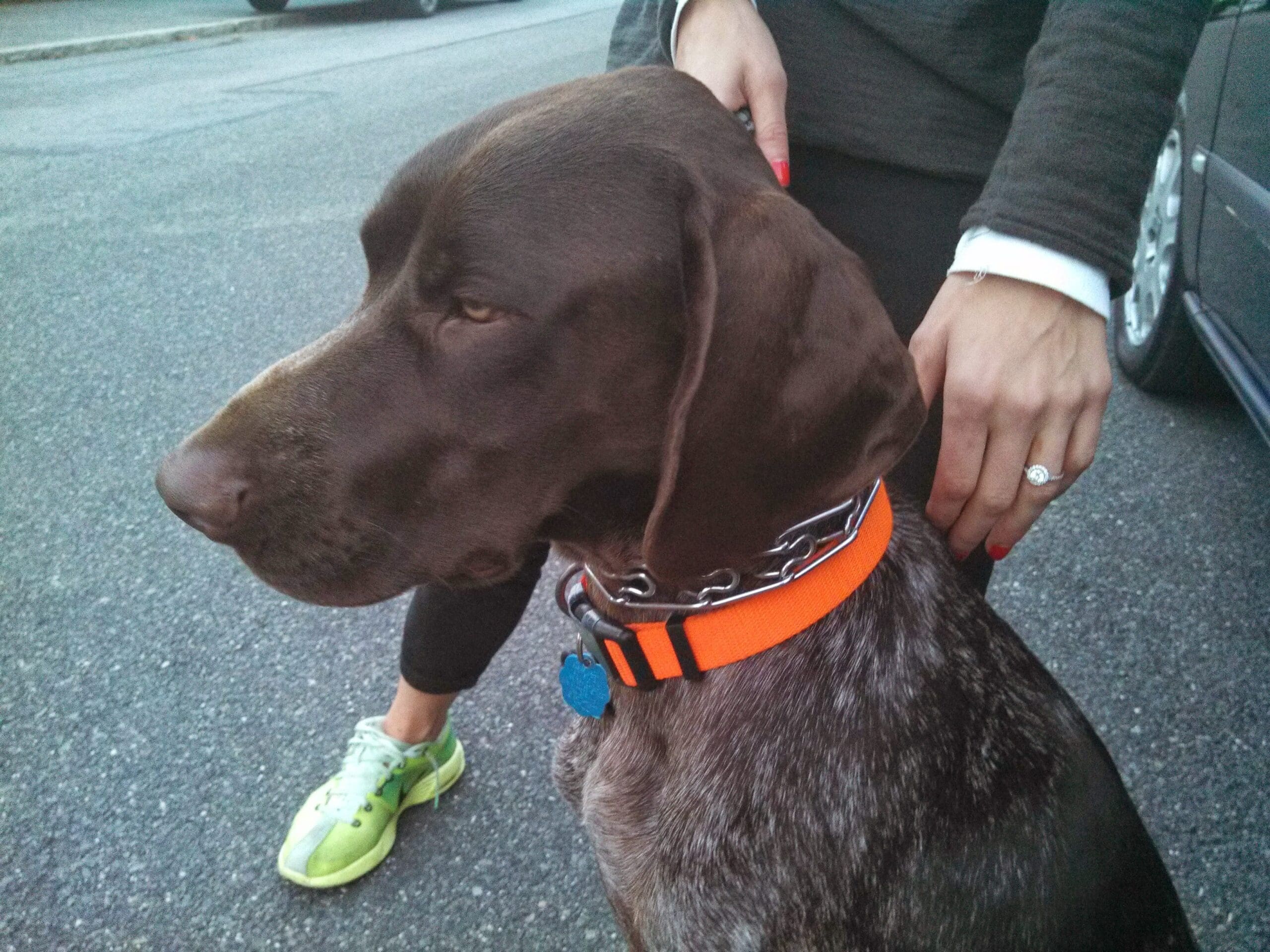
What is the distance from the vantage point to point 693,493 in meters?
1.42

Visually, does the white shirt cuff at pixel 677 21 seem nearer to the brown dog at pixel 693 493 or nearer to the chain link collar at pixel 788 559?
the brown dog at pixel 693 493

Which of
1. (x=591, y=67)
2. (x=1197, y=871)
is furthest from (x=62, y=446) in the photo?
(x=591, y=67)

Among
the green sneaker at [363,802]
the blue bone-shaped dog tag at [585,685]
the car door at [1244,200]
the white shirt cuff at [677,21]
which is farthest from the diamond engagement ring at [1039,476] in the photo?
the car door at [1244,200]

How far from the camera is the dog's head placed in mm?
1372

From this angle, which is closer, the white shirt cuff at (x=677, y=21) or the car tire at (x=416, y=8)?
the white shirt cuff at (x=677, y=21)

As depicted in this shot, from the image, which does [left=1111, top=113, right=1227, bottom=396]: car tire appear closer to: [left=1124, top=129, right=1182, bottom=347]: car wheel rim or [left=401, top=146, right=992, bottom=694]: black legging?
[left=1124, top=129, right=1182, bottom=347]: car wheel rim

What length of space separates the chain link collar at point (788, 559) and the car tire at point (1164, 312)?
A: 3.07 metres

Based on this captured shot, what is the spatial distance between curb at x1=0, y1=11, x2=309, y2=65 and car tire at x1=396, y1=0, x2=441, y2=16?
5.23 ft

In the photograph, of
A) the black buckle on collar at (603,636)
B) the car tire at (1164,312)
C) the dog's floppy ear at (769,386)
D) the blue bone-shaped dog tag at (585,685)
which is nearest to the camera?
the dog's floppy ear at (769,386)

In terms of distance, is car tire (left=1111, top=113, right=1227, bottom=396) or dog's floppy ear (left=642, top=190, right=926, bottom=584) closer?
dog's floppy ear (left=642, top=190, right=926, bottom=584)

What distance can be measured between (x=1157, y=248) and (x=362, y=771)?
400 centimetres

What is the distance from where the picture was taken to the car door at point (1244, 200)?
9.90 feet

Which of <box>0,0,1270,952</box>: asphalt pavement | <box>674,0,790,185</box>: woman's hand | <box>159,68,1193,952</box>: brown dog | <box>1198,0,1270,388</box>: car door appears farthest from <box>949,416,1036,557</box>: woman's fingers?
<box>1198,0,1270,388</box>: car door

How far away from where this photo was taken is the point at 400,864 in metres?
2.46
